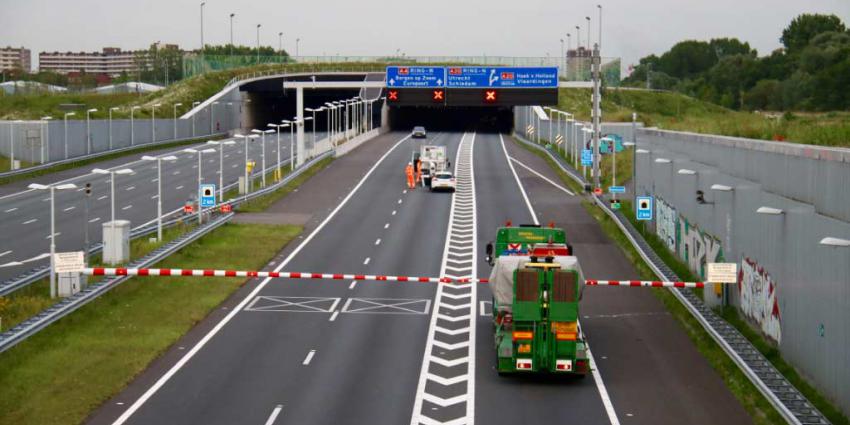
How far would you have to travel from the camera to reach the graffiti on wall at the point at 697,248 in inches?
1667

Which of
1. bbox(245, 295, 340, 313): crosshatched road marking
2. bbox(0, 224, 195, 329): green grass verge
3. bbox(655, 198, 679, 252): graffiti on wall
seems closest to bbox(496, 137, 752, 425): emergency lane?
bbox(655, 198, 679, 252): graffiti on wall

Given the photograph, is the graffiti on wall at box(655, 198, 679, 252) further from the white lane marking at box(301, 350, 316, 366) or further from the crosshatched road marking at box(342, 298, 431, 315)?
the white lane marking at box(301, 350, 316, 366)

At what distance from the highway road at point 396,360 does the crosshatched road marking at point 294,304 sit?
0.07 metres

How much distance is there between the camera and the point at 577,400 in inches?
1168

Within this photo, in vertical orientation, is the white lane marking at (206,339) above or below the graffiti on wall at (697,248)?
below

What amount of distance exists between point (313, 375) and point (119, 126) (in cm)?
9183

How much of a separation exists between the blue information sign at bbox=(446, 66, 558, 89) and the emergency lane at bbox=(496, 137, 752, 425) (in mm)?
27807

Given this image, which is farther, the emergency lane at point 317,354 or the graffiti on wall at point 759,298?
the graffiti on wall at point 759,298

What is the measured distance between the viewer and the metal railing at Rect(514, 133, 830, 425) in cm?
2561


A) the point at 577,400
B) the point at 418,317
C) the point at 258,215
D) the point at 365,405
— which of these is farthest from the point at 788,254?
the point at 258,215

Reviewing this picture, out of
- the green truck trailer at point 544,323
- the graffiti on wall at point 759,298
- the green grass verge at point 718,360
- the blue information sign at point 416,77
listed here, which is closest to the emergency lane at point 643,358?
the green grass verge at point 718,360

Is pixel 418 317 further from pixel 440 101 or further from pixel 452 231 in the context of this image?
pixel 440 101

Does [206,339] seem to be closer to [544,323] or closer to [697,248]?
[544,323]

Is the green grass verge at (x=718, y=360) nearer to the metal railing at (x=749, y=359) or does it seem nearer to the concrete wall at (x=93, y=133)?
the metal railing at (x=749, y=359)
